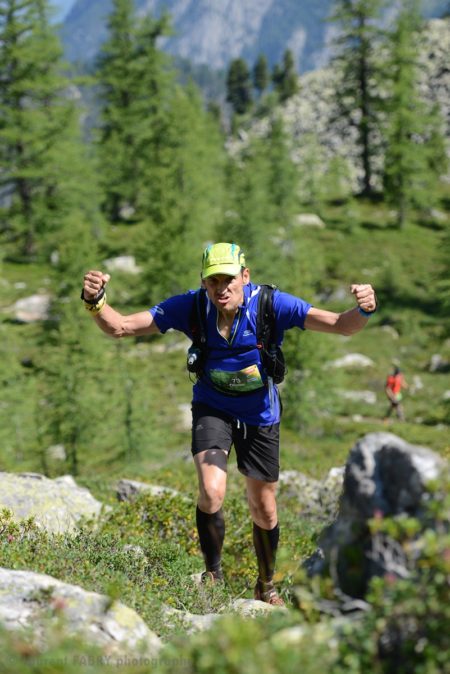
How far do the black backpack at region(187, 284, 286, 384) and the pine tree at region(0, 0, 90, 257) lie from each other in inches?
1437

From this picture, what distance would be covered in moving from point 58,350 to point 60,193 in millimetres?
25429

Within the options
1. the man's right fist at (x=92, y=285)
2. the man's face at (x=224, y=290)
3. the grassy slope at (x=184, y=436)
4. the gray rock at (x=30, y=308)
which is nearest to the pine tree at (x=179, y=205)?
the grassy slope at (x=184, y=436)

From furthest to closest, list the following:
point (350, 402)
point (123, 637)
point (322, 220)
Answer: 1. point (322, 220)
2. point (350, 402)
3. point (123, 637)

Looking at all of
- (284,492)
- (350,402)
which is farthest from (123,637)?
(350,402)

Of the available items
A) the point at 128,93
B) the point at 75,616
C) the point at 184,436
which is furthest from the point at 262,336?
the point at 128,93

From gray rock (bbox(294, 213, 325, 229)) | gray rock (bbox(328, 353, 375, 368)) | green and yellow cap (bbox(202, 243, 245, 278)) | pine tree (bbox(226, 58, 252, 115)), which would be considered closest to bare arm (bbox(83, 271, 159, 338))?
green and yellow cap (bbox(202, 243, 245, 278))

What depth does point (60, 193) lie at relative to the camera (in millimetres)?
42500

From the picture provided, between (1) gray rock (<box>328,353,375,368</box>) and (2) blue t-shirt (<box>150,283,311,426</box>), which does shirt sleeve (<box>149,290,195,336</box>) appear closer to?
(2) blue t-shirt (<box>150,283,311,426</box>)

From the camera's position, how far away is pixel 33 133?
136 ft

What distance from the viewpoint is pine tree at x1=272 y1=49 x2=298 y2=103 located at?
348 ft

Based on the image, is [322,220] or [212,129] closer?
[322,220]

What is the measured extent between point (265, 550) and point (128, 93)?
167 ft

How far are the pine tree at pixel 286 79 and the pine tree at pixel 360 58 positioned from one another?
56.4m

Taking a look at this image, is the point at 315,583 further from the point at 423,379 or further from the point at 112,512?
the point at 423,379
